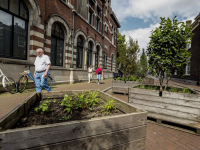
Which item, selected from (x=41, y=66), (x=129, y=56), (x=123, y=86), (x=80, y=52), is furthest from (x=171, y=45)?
(x=80, y=52)

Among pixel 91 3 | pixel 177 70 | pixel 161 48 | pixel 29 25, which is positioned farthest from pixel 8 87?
pixel 91 3

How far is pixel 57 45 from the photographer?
9.52 m

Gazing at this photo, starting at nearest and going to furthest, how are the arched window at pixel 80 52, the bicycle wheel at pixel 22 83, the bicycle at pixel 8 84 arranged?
1. the bicycle at pixel 8 84
2. the bicycle wheel at pixel 22 83
3. the arched window at pixel 80 52

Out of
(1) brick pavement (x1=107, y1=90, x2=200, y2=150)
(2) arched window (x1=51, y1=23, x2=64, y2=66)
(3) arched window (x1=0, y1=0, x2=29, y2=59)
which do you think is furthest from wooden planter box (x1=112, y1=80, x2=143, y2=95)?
(3) arched window (x1=0, y1=0, x2=29, y2=59)

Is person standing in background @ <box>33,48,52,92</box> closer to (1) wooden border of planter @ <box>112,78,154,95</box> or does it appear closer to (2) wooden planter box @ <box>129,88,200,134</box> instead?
(2) wooden planter box @ <box>129,88,200,134</box>

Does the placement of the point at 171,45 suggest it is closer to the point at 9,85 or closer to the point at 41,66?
the point at 41,66

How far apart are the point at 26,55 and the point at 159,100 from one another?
769cm

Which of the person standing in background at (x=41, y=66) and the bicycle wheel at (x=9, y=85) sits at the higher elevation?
the person standing in background at (x=41, y=66)

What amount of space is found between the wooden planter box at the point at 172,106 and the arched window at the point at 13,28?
7062 mm

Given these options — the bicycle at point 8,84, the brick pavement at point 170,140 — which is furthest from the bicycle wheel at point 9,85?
the brick pavement at point 170,140

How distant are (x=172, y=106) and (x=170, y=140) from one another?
0.84m

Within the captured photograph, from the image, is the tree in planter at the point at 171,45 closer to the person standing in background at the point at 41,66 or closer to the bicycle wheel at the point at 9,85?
the person standing in background at the point at 41,66

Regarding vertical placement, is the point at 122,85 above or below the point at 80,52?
below

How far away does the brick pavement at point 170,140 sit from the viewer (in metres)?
2.19
